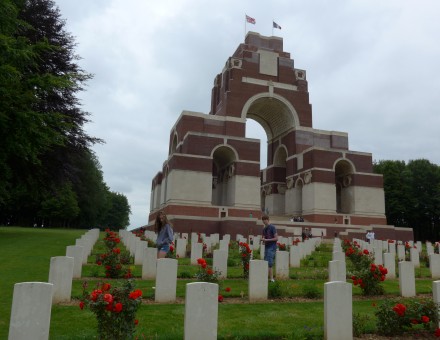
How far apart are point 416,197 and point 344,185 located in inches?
733

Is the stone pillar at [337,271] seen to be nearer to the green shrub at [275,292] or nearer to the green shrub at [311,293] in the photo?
the green shrub at [311,293]

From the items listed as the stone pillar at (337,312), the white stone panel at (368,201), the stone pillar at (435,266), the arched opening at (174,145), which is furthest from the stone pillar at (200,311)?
the arched opening at (174,145)

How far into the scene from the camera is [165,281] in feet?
23.1

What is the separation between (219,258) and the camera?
9.73 meters

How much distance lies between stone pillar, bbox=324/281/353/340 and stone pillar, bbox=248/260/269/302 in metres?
2.44

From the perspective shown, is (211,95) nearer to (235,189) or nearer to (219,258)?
(235,189)

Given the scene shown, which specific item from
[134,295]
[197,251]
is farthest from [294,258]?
[134,295]

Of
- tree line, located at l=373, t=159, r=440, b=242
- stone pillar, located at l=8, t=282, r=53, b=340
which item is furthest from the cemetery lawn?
tree line, located at l=373, t=159, r=440, b=242

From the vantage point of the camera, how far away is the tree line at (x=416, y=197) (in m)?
49.1

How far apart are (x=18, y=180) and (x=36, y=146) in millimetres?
6765

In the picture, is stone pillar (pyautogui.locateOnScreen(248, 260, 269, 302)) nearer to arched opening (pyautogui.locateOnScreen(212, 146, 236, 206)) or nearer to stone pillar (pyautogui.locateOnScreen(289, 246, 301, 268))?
stone pillar (pyautogui.locateOnScreen(289, 246, 301, 268))

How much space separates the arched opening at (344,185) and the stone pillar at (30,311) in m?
34.3

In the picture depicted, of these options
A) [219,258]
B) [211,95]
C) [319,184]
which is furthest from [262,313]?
[211,95]

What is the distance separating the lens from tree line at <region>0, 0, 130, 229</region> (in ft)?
46.2
